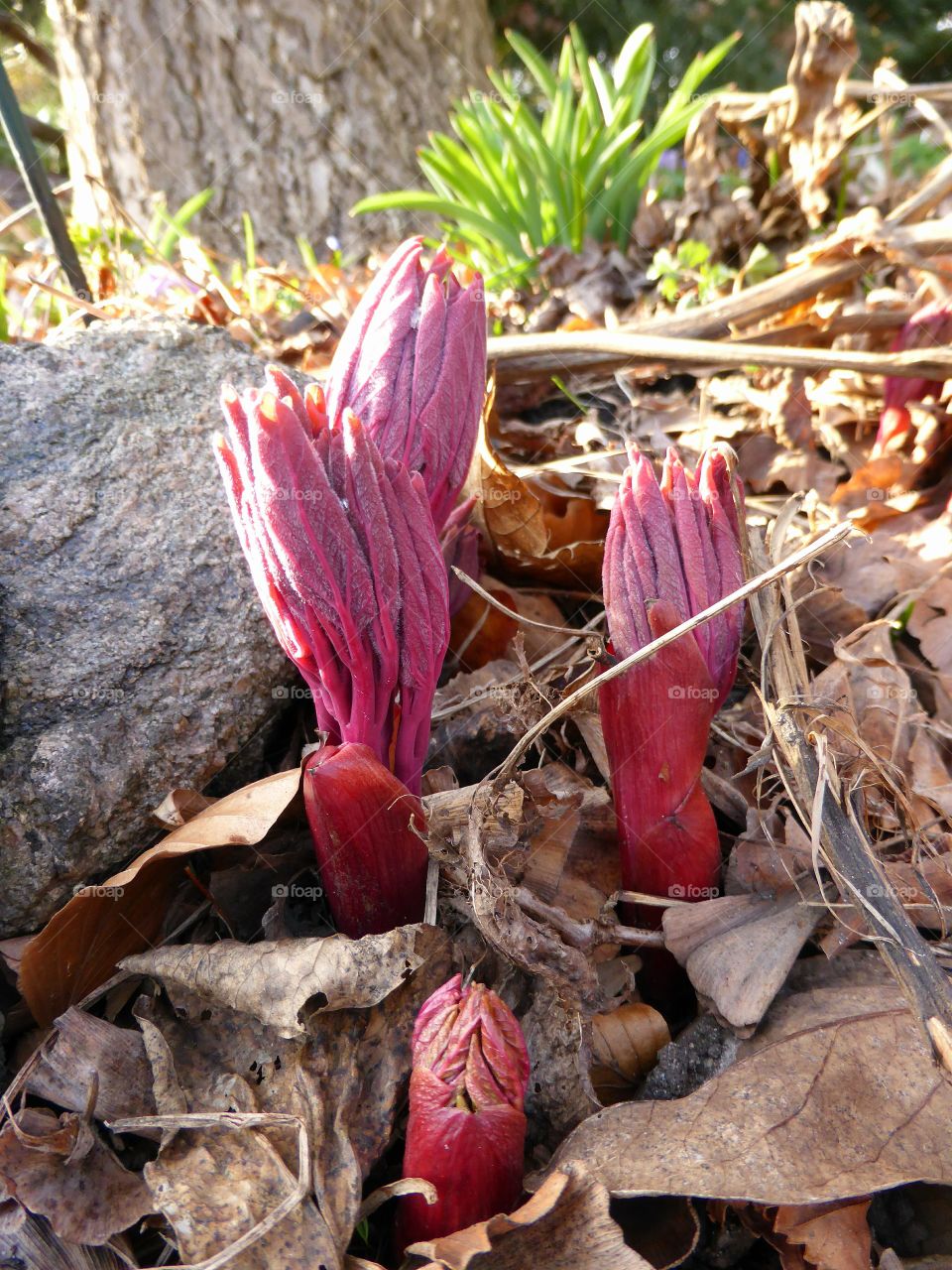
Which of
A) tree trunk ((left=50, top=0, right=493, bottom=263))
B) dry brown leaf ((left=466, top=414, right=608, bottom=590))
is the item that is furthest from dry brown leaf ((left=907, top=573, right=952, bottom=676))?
tree trunk ((left=50, top=0, right=493, bottom=263))

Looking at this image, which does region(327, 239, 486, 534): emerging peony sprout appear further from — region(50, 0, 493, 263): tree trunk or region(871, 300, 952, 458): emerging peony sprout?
region(50, 0, 493, 263): tree trunk

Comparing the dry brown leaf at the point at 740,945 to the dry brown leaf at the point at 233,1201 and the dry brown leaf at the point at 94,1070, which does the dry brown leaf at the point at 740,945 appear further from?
the dry brown leaf at the point at 94,1070

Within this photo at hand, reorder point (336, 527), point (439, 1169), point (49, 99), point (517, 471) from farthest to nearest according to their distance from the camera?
1. point (49, 99)
2. point (517, 471)
3. point (336, 527)
4. point (439, 1169)

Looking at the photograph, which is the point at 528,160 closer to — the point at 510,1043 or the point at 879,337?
the point at 879,337

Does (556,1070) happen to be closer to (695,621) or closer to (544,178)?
(695,621)

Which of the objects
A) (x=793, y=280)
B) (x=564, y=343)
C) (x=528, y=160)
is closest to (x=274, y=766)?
(x=564, y=343)

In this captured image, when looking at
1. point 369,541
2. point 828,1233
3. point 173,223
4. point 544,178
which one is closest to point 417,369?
point 369,541

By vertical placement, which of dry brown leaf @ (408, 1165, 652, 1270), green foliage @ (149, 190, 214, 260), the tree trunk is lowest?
dry brown leaf @ (408, 1165, 652, 1270)
